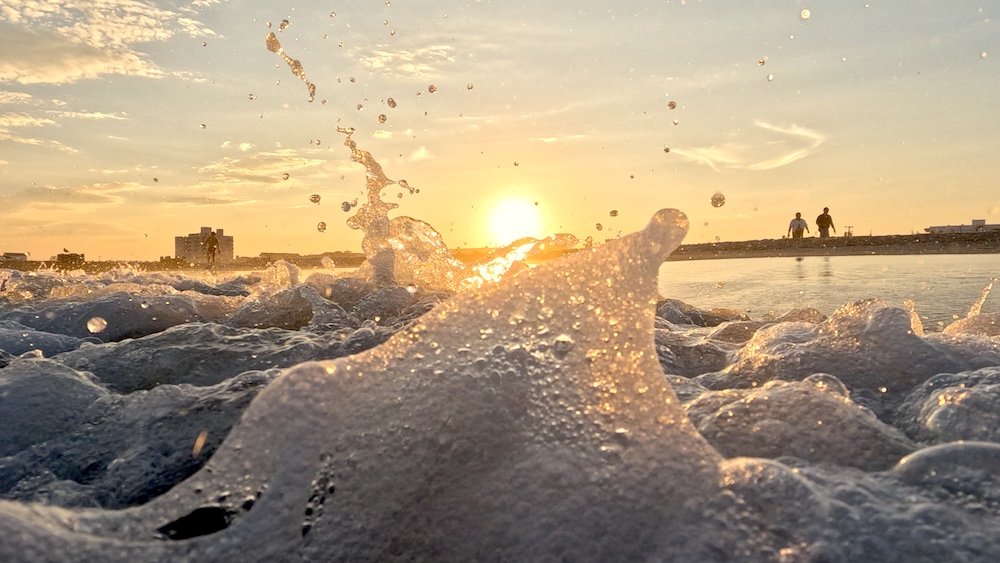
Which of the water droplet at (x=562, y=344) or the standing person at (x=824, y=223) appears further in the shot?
the standing person at (x=824, y=223)

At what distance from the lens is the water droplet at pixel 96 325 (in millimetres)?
4171

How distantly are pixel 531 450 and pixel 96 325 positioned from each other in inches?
144

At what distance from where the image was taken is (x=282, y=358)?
3.09 metres

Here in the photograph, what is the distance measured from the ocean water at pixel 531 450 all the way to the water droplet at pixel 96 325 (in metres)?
1.61

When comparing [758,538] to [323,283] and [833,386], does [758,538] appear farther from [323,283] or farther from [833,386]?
[323,283]

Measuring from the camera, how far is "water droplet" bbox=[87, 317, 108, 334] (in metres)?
4.17

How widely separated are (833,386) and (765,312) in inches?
144

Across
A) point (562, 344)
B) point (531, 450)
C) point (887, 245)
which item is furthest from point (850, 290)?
point (887, 245)

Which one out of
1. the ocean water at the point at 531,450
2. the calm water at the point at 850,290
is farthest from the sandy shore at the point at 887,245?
the ocean water at the point at 531,450

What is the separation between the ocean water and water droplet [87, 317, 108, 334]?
1.61 m

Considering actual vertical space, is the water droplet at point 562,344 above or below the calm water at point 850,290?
above

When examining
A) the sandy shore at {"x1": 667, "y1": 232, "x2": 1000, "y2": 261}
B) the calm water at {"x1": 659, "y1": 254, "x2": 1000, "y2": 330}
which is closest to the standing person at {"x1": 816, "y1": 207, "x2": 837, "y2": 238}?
the sandy shore at {"x1": 667, "y1": 232, "x2": 1000, "y2": 261}

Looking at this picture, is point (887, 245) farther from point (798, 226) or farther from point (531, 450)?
point (531, 450)

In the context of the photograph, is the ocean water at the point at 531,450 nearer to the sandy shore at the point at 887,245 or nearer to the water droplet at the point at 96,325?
the water droplet at the point at 96,325
